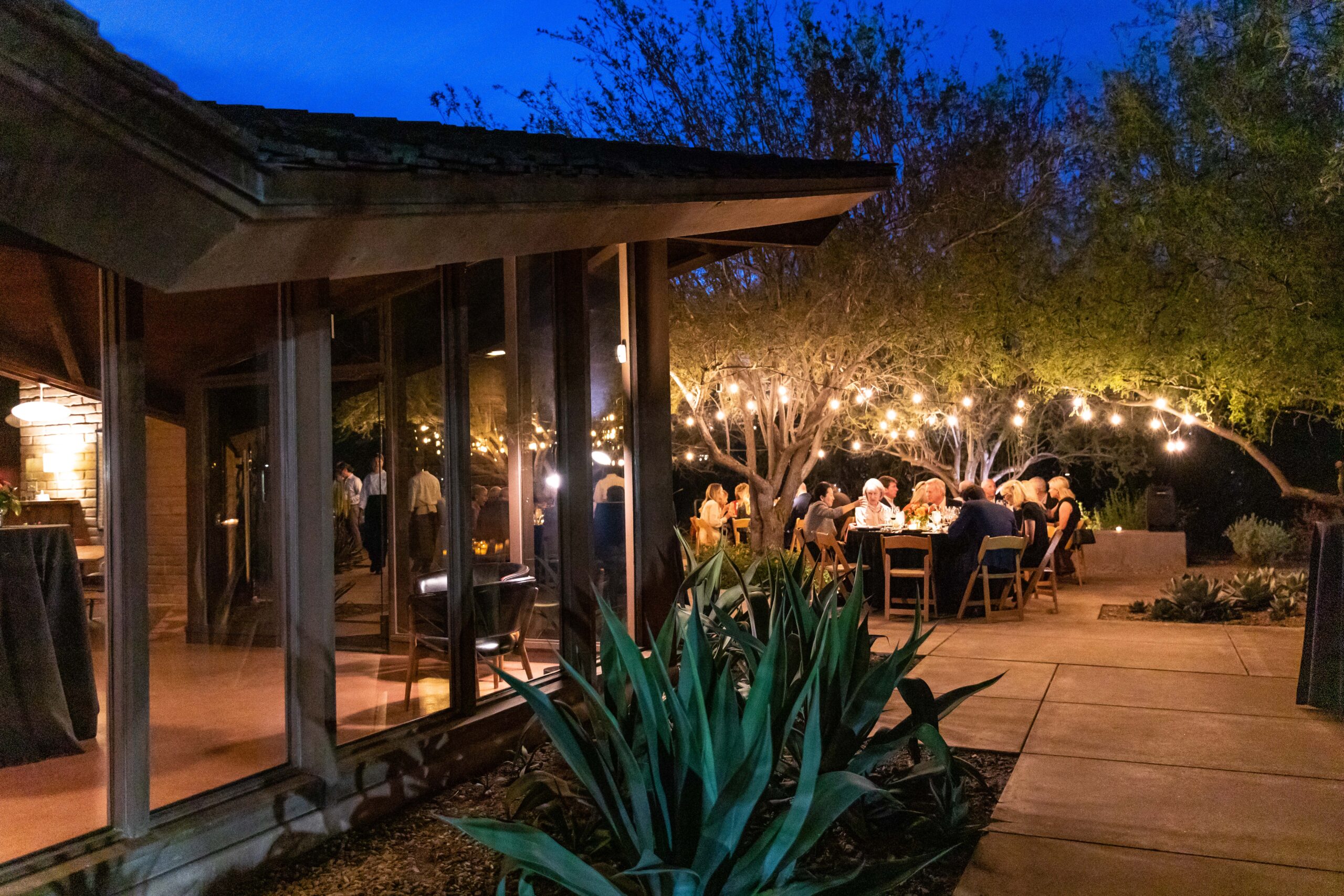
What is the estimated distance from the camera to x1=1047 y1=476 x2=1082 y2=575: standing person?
11266mm

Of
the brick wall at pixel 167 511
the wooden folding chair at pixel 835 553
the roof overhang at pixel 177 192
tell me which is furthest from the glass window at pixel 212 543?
the wooden folding chair at pixel 835 553

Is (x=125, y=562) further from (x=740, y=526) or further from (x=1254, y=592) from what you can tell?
(x=740, y=526)

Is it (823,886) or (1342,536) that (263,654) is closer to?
(823,886)

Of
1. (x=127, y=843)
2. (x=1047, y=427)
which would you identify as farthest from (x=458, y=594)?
(x=1047, y=427)

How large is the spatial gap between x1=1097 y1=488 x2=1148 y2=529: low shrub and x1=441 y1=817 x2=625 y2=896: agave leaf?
1529 centimetres

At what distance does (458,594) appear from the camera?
4980 millimetres

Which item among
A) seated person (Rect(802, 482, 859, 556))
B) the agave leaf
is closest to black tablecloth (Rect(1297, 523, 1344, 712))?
the agave leaf

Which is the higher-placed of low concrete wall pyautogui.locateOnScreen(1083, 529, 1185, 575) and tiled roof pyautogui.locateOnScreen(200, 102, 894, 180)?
tiled roof pyautogui.locateOnScreen(200, 102, 894, 180)

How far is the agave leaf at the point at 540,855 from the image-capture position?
262cm

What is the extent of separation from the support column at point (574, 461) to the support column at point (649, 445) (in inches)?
22.6

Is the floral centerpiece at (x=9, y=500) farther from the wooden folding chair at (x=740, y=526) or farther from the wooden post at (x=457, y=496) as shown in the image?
the wooden folding chair at (x=740, y=526)

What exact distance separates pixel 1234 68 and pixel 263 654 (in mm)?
11300

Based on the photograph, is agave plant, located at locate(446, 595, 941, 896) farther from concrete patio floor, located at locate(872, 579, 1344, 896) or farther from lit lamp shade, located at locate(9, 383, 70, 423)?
lit lamp shade, located at locate(9, 383, 70, 423)

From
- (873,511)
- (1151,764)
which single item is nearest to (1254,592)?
(873,511)
